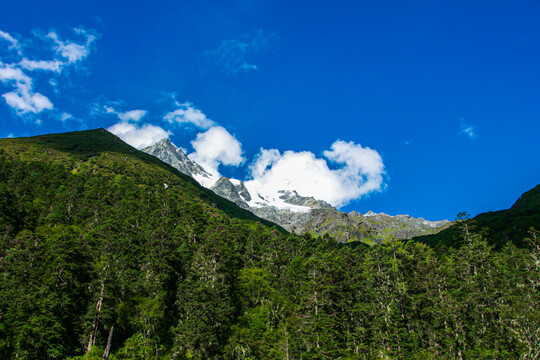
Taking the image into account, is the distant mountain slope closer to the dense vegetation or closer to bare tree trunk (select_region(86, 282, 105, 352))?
the dense vegetation

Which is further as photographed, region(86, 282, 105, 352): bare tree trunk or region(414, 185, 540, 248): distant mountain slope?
region(414, 185, 540, 248): distant mountain slope

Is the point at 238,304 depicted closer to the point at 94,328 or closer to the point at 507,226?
the point at 94,328

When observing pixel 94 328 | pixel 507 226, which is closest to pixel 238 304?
pixel 94 328

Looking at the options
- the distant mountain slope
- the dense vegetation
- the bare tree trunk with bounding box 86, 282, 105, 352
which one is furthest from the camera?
the distant mountain slope

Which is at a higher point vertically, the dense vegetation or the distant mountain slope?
the distant mountain slope

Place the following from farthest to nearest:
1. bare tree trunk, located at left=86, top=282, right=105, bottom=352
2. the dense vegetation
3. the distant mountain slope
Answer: the distant mountain slope, bare tree trunk, located at left=86, top=282, right=105, bottom=352, the dense vegetation

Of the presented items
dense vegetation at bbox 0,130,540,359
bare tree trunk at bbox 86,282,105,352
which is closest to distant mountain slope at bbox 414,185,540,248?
dense vegetation at bbox 0,130,540,359

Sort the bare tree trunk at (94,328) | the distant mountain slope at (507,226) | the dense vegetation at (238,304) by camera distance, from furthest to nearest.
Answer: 1. the distant mountain slope at (507,226)
2. the bare tree trunk at (94,328)
3. the dense vegetation at (238,304)

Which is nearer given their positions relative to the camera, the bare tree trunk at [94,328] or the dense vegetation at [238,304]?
the dense vegetation at [238,304]

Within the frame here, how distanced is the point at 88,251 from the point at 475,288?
78401mm

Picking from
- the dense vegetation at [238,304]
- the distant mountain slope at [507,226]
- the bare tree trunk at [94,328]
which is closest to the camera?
the dense vegetation at [238,304]

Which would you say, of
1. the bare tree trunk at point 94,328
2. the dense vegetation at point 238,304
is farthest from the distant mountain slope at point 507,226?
the bare tree trunk at point 94,328

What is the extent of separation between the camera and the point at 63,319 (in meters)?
51.2

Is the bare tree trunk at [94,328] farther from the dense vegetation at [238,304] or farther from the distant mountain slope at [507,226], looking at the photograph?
the distant mountain slope at [507,226]
